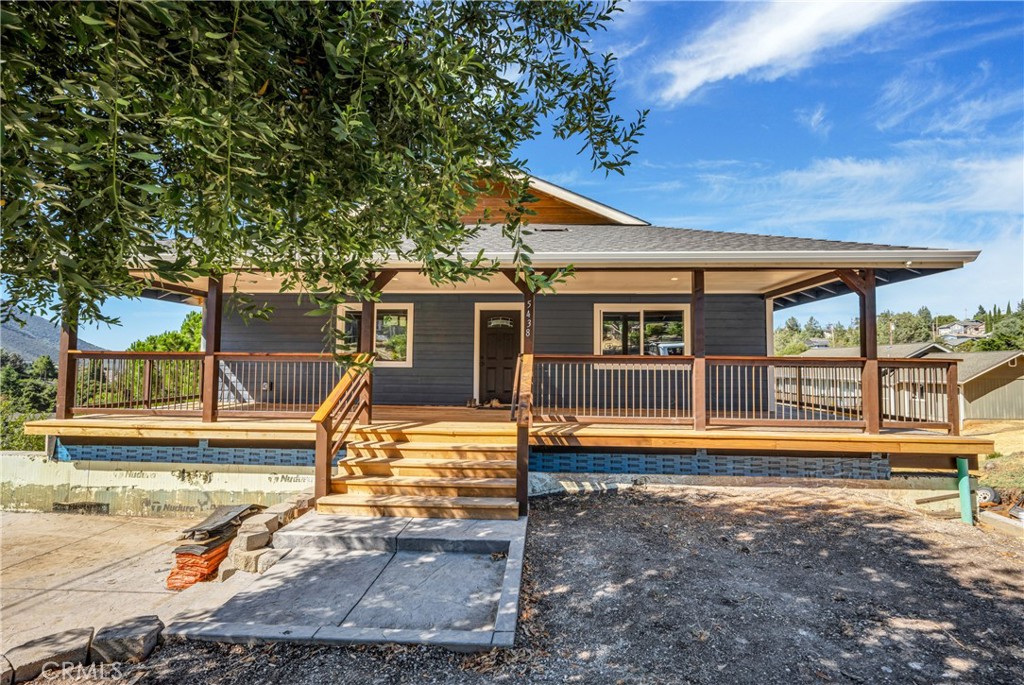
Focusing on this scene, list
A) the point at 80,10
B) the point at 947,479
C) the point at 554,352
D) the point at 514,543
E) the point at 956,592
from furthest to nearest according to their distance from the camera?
1. the point at 554,352
2. the point at 947,479
3. the point at 514,543
4. the point at 956,592
5. the point at 80,10

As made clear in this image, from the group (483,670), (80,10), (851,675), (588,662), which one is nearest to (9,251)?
(80,10)

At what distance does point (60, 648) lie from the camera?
116 inches

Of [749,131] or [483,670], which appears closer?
[483,670]

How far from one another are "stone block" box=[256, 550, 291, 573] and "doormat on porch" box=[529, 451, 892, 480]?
3347 mm

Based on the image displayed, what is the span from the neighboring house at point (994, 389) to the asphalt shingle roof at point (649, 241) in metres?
25.2

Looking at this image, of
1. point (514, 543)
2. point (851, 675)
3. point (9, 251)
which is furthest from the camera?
point (514, 543)

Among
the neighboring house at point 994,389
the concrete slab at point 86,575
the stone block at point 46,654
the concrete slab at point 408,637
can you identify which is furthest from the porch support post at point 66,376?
the neighboring house at point 994,389

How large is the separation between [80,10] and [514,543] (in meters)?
4.32

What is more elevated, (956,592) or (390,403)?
(390,403)

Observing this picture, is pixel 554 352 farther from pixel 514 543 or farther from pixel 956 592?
pixel 956 592

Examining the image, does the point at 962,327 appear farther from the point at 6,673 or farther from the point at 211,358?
the point at 6,673

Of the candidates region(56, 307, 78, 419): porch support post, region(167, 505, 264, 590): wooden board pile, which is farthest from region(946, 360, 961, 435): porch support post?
region(56, 307, 78, 419): porch support post

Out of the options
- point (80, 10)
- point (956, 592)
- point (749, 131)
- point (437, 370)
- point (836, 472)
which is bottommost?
point (956, 592)

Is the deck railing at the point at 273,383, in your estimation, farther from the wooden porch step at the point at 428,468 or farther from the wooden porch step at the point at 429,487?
the wooden porch step at the point at 429,487
